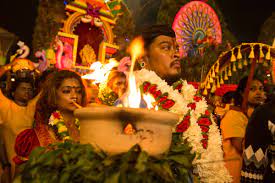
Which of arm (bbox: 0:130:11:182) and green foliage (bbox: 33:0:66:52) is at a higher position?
green foliage (bbox: 33:0:66:52)

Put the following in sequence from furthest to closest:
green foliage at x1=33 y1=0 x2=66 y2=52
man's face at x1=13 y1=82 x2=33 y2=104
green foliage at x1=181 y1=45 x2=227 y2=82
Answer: green foliage at x1=181 y1=45 x2=227 y2=82, green foliage at x1=33 y1=0 x2=66 y2=52, man's face at x1=13 y1=82 x2=33 y2=104

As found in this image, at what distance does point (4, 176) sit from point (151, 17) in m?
18.9

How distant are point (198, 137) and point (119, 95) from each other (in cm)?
165

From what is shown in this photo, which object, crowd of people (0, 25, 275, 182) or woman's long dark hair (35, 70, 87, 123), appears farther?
woman's long dark hair (35, 70, 87, 123)

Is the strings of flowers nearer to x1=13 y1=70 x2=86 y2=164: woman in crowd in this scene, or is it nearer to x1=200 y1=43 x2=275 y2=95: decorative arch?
x1=13 y1=70 x2=86 y2=164: woman in crowd

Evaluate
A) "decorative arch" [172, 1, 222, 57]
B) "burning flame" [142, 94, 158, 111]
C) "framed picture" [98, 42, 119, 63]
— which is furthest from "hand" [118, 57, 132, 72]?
"decorative arch" [172, 1, 222, 57]

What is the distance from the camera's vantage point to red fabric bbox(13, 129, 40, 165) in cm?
215

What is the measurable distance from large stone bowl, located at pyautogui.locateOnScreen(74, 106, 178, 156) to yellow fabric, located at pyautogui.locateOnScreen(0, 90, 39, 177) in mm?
3399

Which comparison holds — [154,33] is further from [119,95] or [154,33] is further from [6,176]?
[6,176]

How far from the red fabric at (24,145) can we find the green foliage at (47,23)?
37.5 feet

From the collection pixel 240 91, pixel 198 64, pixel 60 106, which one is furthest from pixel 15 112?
pixel 198 64

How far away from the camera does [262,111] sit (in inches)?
120

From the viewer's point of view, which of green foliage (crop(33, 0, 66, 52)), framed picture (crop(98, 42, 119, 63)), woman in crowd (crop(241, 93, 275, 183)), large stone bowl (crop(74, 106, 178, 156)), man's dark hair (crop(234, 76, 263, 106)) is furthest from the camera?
framed picture (crop(98, 42, 119, 63))

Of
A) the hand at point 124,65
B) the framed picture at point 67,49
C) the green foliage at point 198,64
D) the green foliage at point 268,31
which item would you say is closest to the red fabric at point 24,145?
the hand at point 124,65
